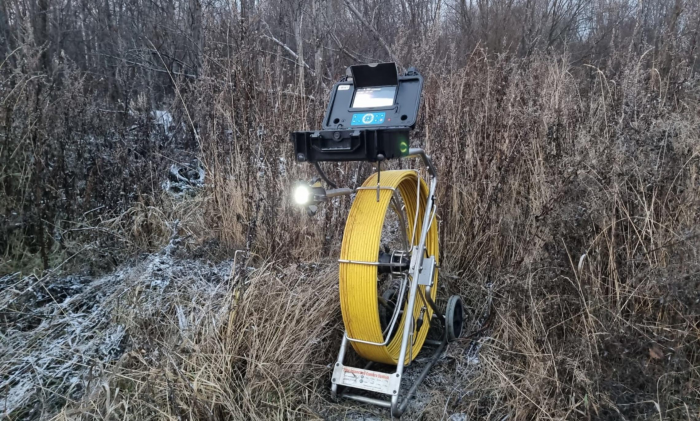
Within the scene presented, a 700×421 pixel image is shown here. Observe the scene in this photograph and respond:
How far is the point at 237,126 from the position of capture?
12.1ft

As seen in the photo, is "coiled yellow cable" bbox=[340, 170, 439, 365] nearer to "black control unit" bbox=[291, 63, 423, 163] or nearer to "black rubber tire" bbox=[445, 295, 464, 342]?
"black control unit" bbox=[291, 63, 423, 163]

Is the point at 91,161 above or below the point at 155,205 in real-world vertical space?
above

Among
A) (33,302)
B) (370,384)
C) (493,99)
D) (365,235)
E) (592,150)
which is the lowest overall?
(370,384)

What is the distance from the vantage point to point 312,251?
3.49 meters

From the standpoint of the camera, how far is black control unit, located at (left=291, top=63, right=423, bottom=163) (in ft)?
7.05

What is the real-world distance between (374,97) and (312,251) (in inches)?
55.9

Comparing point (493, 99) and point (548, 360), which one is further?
point (493, 99)

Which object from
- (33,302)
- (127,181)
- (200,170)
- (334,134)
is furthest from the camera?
(200,170)

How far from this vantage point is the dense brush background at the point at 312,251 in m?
2.24

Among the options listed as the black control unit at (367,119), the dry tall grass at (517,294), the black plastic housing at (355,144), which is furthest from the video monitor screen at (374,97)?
the dry tall grass at (517,294)

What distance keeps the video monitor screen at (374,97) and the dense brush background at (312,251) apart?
0.84 meters

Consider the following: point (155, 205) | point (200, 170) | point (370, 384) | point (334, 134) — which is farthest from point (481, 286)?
point (200, 170)

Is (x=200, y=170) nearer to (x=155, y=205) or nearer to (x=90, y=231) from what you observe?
(x=155, y=205)

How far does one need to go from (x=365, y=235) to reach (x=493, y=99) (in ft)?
5.90
